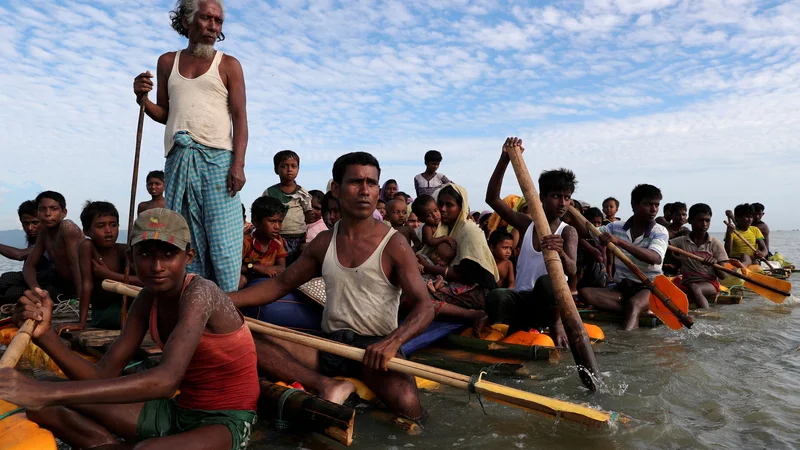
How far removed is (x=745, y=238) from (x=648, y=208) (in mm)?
7503

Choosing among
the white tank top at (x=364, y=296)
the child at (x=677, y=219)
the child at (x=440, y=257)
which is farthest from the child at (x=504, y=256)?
the child at (x=677, y=219)

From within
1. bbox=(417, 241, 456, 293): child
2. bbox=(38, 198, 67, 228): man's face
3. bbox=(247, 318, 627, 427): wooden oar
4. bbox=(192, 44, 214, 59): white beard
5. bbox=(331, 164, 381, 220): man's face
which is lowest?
bbox=(247, 318, 627, 427): wooden oar

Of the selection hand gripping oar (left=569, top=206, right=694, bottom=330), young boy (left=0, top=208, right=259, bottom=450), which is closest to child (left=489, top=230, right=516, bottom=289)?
hand gripping oar (left=569, top=206, right=694, bottom=330)

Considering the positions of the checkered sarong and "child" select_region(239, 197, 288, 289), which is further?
"child" select_region(239, 197, 288, 289)

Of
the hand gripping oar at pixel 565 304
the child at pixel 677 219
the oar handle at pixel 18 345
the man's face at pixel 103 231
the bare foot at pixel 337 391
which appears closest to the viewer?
the oar handle at pixel 18 345

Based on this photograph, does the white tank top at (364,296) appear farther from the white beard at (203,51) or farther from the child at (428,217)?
the child at (428,217)

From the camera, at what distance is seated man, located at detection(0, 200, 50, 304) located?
5.89 metres

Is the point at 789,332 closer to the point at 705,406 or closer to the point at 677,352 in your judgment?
the point at 677,352

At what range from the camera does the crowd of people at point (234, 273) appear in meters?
2.18

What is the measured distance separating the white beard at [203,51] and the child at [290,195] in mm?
2515

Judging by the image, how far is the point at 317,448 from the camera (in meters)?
2.47

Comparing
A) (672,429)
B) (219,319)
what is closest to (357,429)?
(219,319)

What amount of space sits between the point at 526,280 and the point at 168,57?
11.1 feet

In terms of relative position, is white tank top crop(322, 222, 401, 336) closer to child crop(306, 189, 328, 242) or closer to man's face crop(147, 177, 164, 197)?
child crop(306, 189, 328, 242)
